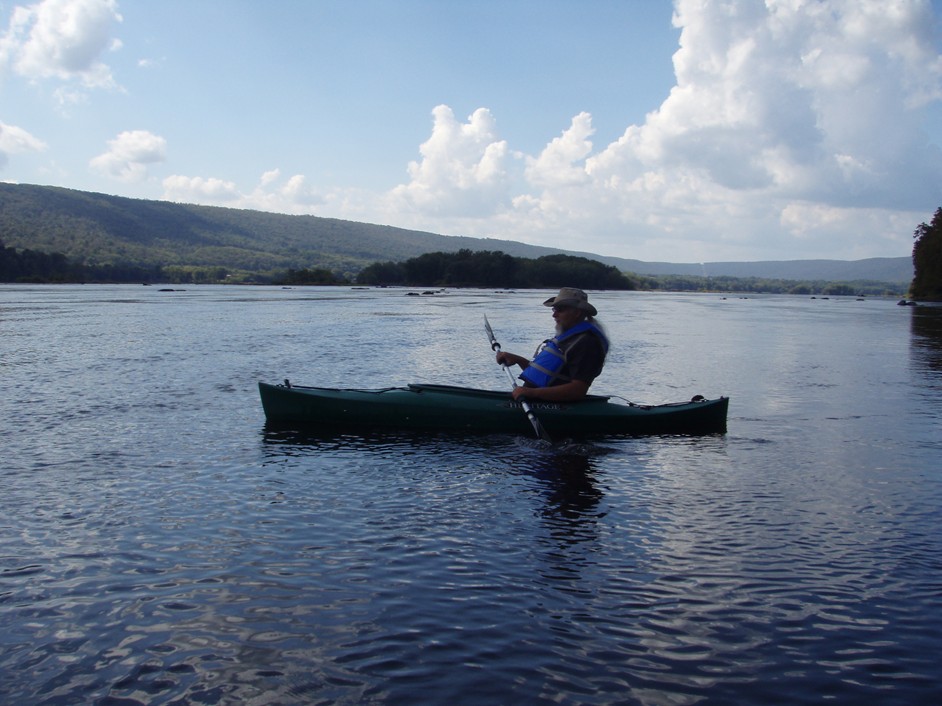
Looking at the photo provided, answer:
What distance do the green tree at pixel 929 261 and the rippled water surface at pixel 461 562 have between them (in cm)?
10620

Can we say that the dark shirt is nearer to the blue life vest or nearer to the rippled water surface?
the blue life vest

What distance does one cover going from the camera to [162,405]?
51.9 ft

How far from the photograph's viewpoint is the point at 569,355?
A: 12.0m

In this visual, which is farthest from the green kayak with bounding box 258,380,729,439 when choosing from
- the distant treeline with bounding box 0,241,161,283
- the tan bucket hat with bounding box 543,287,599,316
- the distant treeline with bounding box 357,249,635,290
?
the distant treeline with bounding box 357,249,635,290

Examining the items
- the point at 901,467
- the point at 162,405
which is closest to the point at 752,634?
the point at 901,467

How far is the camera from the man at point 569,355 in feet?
38.9

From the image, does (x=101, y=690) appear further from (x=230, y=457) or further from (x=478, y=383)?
(x=478, y=383)

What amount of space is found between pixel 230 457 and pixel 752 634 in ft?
25.5

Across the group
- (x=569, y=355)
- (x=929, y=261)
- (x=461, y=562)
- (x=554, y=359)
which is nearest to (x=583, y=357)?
(x=569, y=355)

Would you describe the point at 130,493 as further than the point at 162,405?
No

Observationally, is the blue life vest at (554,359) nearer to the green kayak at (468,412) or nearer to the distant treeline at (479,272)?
the green kayak at (468,412)

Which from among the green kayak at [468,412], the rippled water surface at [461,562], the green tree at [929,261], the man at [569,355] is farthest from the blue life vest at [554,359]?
the green tree at [929,261]

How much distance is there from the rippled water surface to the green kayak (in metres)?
0.36

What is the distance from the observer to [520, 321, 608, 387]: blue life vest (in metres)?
11.9
